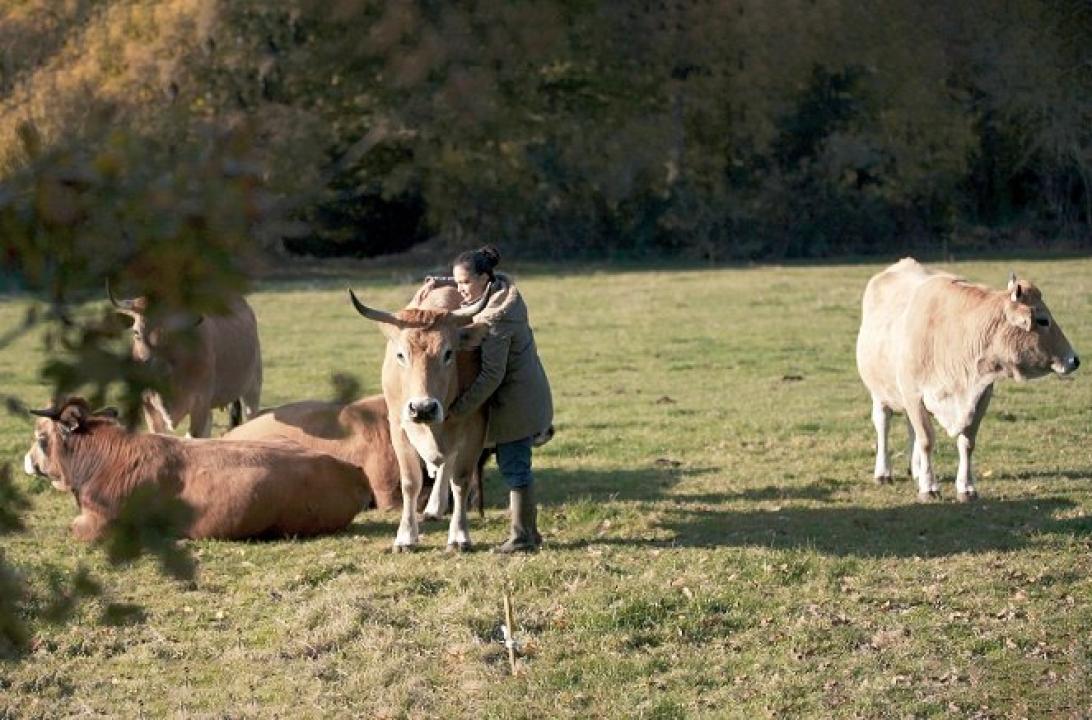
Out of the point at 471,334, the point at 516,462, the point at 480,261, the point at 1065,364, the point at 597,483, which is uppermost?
the point at 480,261

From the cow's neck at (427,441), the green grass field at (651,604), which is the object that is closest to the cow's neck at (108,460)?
the green grass field at (651,604)

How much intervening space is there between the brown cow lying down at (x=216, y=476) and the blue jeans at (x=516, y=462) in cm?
132

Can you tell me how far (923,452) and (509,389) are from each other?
3.19 m

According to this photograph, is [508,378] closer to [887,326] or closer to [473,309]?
[473,309]

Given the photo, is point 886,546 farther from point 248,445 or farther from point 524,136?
point 524,136

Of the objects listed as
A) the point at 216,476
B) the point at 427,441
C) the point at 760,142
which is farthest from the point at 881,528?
the point at 760,142

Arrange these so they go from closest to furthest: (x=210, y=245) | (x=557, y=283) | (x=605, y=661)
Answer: (x=210, y=245), (x=605, y=661), (x=557, y=283)

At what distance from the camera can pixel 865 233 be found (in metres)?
41.7

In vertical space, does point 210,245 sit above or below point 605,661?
above

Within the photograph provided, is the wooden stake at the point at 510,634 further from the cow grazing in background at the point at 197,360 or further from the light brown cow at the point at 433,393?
the cow grazing in background at the point at 197,360

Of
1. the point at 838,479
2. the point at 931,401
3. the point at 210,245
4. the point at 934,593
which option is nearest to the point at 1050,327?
the point at 931,401

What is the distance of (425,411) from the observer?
959cm

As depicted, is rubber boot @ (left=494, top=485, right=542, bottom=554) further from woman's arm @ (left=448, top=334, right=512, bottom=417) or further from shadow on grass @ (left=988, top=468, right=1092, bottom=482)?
shadow on grass @ (left=988, top=468, right=1092, bottom=482)

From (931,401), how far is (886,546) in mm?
2150
